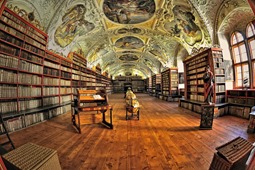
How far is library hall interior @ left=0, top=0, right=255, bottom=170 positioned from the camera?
228cm

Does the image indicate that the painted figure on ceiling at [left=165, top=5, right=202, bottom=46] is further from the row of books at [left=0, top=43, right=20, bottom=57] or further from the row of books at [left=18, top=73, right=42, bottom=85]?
the row of books at [left=18, top=73, right=42, bottom=85]

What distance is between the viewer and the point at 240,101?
220 inches

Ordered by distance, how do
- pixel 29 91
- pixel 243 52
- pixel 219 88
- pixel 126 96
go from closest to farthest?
pixel 29 91
pixel 243 52
pixel 219 88
pixel 126 96

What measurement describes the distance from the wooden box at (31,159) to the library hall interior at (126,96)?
0.4 inches

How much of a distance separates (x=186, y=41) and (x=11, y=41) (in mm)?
9273

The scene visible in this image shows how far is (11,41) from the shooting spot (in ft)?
13.2

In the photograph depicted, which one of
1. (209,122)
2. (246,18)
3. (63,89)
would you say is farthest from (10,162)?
(246,18)

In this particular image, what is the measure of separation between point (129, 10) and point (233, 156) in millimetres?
8509

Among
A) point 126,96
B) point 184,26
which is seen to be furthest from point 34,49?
point 184,26

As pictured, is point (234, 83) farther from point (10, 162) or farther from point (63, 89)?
point (63, 89)

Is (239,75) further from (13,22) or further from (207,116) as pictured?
(13,22)

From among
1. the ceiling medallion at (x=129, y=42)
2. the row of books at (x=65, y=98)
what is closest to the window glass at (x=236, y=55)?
the ceiling medallion at (x=129, y=42)

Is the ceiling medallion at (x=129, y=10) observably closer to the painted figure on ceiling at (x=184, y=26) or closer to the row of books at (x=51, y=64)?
the painted figure on ceiling at (x=184, y=26)

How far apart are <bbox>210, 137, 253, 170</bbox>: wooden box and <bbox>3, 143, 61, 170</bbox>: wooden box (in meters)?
2.15
